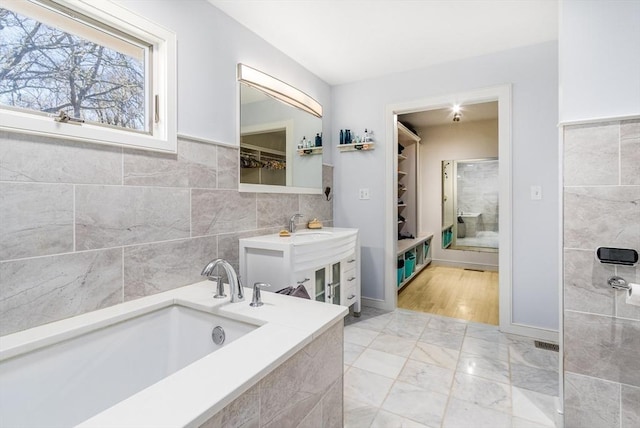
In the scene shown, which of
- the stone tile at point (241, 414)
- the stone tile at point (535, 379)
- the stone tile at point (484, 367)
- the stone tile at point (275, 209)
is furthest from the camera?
the stone tile at point (275, 209)

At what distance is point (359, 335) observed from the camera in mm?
2504

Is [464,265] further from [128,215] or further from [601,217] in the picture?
[128,215]

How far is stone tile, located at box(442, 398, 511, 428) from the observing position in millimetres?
1491

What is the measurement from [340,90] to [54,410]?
3176 mm

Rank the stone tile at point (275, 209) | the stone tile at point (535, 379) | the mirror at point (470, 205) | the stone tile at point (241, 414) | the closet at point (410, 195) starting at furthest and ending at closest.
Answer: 1. the mirror at point (470, 205)
2. the closet at point (410, 195)
3. the stone tile at point (275, 209)
4. the stone tile at point (535, 379)
5. the stone tile at point (241, 414)

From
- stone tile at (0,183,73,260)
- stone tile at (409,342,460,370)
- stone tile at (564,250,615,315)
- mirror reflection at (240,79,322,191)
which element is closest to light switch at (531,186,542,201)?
stone tile at (564,250,615,315)

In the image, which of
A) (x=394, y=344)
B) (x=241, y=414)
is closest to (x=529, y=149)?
(x=394, y=344)

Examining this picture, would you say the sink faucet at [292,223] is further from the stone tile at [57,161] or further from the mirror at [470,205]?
the mirror at [470,205]

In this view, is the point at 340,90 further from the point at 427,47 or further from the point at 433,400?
the point at 433,400

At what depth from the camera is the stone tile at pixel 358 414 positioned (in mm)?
1516

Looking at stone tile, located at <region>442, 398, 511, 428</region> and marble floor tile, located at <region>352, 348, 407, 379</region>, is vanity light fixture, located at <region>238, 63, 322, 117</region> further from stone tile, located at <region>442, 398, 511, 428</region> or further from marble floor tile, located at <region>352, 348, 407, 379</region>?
stone tile, located at <region>442, 398, 511, 428</region>

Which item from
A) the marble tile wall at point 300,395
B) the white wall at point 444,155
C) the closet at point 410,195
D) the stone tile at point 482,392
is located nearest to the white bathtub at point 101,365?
the marble tile wall at point 300,395

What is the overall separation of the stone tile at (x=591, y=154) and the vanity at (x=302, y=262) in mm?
1435

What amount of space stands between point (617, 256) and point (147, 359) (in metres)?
2.18
